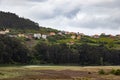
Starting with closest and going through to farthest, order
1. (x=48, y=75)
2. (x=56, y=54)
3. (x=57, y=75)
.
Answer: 1. (x=48, y=75)
2. (x=57, y=75)
3. (x=56, y=54)

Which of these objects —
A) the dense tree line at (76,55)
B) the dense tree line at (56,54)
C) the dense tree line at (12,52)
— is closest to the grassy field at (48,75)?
the dense tree line at (12,52)

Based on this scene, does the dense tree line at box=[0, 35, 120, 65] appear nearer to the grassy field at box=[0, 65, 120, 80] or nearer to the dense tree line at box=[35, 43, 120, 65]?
the dense tree line at box=[35, 43, 120, 65]

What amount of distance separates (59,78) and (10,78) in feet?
28.9

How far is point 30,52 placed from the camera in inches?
5989

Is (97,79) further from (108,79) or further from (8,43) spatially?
(8,43)

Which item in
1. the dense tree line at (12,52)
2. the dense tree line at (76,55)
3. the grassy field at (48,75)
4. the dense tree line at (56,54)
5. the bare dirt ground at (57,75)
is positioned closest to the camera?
the grassy field at (48,75)

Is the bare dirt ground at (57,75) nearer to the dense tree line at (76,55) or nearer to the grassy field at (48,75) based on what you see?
the grassy field at (48,75)

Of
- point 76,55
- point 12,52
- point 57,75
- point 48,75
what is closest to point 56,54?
point 76,55

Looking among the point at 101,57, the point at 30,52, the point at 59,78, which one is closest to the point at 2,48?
the point at 30,52

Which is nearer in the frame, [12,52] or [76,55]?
[12,52]

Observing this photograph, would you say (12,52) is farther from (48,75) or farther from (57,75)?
(48,75)

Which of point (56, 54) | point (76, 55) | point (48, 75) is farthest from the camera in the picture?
point (76, 55)

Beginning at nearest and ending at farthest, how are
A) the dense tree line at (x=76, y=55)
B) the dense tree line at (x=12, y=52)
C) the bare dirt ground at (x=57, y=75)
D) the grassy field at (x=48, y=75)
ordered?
the grassy field at (x=48, y=75) → the bare dirt ground at (x=57, y=75) → the dense tree line at (x=12, y=52) → the dense tree line at (x=76, y=55)

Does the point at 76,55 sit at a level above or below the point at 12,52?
below
